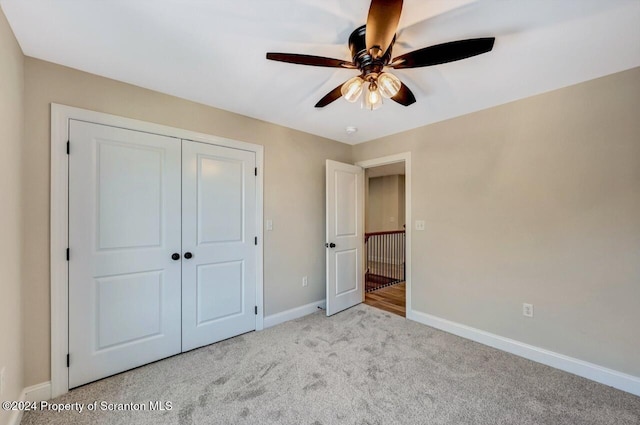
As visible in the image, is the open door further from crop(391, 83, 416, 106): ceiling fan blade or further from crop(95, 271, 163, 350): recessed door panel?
crop(95, 271, 163, 350): recessed door panel

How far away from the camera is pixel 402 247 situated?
229 inches

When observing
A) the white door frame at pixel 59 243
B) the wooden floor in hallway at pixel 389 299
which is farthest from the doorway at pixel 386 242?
the white door frame at pixel 59 243

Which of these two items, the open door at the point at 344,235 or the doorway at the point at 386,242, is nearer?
the open door at the point at 344,235

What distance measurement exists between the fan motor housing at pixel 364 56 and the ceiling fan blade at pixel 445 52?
0.21ft

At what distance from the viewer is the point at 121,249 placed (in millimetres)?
2061

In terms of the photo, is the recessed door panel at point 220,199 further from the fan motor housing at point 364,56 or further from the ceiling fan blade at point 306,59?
the fan motor housing at point 364,56

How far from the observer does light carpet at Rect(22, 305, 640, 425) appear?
162 centimetres

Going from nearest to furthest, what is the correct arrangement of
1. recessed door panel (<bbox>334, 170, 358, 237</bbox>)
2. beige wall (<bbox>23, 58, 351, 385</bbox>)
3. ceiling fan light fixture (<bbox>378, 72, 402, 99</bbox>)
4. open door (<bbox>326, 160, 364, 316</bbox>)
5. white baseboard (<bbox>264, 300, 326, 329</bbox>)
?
ceiling fan light fixture (<bbox>378, 72, 402, 99</bbox>)
beige wall (<bbox>23, 58, 351, 385</bbox>)
white baseboard (<bbox>264, 300, 326, 329</bbox>)
open door (<bbox>326, 160, 364, 316</bbox>)
recessed door panel (<bbox>334, 170, 358, 237</bbox>)

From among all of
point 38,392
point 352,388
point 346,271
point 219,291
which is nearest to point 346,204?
point 346,271

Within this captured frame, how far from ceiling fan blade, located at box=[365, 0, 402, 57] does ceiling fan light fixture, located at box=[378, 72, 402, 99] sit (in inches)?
7.5

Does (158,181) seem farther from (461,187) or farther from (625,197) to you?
(625,197)

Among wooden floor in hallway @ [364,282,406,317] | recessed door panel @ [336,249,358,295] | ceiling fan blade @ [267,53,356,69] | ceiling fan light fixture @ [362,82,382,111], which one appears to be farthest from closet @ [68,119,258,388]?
wooden floor in hallway @ [364,282,406,317]

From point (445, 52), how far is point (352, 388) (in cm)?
225

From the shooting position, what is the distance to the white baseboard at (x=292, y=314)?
2.92 m
